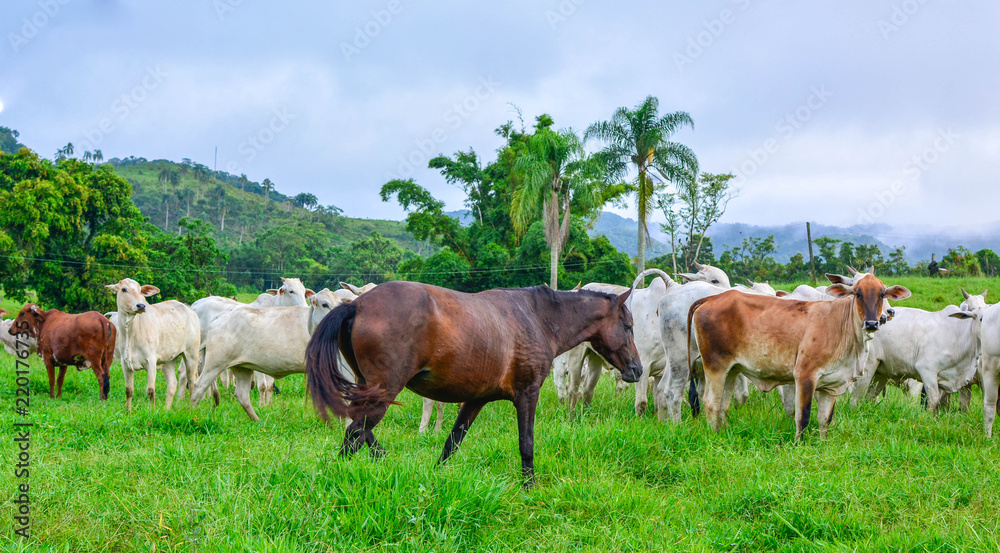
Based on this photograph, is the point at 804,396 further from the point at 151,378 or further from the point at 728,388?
the point at 151,378

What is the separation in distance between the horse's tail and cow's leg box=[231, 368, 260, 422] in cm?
462

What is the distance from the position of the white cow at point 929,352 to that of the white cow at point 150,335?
409 inches

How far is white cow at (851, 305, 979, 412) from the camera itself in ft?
31.2

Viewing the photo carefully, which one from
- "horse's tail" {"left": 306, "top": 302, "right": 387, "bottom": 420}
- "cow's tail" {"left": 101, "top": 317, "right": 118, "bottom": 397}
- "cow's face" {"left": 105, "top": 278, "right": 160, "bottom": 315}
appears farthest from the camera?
"cow's tail" {"left": 101, "top": 317, "right": 118, "bottom": 397}

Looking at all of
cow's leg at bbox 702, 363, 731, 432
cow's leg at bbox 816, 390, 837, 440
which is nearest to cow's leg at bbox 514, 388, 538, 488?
cow's leg at bbox 702, 363, 731, 432

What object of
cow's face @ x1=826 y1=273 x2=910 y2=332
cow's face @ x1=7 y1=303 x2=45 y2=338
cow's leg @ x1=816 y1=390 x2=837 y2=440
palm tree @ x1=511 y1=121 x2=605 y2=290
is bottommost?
cow's leg @ x1=816 y1=390 x2=837 y2=440

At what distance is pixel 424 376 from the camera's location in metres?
5.32

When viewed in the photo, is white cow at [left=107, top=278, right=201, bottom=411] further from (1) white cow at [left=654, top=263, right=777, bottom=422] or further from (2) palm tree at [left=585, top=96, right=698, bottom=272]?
(2) palm tree at [left=585, top=96, right=698, bottom=272]

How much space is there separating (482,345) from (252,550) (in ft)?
7.56

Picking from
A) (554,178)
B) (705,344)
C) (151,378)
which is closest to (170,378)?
(151,378)

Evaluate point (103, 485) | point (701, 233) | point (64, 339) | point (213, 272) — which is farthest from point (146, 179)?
point (103, 485)

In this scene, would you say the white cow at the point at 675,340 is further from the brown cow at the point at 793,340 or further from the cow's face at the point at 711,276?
the cow's face at the point at 711,276

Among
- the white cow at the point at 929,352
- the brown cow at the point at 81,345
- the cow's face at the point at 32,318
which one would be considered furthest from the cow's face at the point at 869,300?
the cow's face at the point at 32,318

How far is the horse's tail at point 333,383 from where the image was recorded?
501cm
